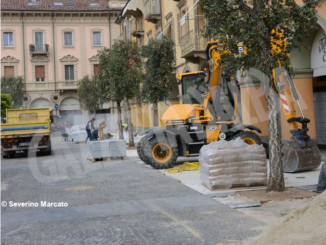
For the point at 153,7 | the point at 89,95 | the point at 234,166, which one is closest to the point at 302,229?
the point at 234,166

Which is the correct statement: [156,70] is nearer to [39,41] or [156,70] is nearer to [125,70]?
[125,70]

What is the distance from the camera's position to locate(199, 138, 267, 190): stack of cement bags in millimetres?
9680

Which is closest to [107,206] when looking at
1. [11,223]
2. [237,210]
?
[11,223]

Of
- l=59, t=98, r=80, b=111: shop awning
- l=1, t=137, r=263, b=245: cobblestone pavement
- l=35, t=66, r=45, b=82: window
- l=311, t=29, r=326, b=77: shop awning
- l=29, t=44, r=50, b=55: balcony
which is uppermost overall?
l=29, t=44, r=50, b=55: balcony

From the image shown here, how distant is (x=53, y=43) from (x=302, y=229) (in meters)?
54.8

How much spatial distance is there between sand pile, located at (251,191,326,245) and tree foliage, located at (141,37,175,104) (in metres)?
18.3

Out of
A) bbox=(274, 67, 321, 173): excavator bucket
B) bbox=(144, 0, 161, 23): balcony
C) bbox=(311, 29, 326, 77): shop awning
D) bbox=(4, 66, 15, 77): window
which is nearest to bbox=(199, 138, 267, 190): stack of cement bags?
bbox=(274, 67, 321, 173): excavator bucket

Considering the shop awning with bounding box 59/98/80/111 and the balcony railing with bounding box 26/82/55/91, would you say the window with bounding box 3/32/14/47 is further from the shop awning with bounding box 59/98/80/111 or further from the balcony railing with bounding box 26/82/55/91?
the shop awning with bounding box 59/98/80/111

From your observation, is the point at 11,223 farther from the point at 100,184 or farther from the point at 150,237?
the point at 100,184

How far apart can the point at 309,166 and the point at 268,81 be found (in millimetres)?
3729

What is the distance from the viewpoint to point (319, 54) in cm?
1534

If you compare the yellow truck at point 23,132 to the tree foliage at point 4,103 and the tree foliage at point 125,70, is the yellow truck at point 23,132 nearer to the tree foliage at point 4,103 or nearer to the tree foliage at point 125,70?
the tree foliage at point 125,70

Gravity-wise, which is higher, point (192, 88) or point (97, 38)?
point (97, 38)

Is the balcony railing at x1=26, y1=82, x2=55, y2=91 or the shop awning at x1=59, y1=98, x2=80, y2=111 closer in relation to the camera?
the balcony railing at x1=26, y1=82, x2=55, y2=91
